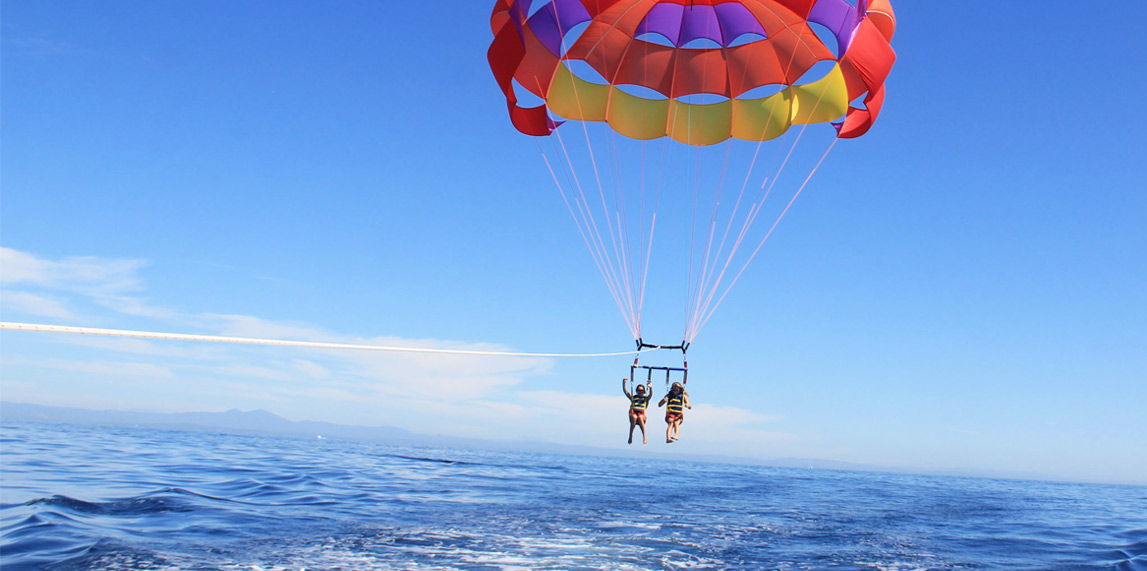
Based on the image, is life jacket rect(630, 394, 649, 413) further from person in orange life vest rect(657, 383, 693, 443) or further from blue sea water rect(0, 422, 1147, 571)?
blue sea water rect(0, 422, 1147, 571)

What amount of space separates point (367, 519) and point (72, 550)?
4.73m

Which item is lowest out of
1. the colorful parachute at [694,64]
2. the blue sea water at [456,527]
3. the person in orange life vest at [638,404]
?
the blue sea water at [456,527]

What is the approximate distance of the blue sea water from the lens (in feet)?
29.5

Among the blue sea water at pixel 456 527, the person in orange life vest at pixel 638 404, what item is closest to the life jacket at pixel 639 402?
the person in orange life vest at pixel 638 404

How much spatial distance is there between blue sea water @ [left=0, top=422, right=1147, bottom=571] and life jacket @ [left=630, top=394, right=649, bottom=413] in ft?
7.49

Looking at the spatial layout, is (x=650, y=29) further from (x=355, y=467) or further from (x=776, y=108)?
(x=355, y=467)

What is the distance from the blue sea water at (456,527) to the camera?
29.5 feet

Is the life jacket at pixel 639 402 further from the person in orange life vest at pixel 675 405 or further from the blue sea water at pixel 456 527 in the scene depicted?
the blue sea water at pixel 456 527

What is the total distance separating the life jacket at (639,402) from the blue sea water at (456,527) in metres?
2.28

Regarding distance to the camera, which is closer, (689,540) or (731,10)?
(731,10)

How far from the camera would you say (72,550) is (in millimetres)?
8203

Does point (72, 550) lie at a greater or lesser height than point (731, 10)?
lesser

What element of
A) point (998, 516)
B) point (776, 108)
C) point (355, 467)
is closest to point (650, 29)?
point (776, 108)

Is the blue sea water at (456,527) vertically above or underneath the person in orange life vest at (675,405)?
underneath
